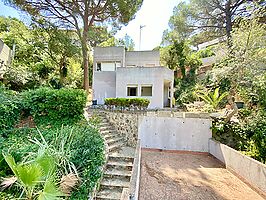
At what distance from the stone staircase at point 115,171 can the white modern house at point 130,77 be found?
7322 millimetres

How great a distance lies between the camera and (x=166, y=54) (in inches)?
1094

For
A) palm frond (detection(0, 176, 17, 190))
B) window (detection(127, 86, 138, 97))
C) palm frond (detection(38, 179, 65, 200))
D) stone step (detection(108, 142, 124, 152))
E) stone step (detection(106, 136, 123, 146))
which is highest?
window (detection(127, 86, 138, 97))

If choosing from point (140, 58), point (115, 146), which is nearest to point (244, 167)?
point (115, 146)

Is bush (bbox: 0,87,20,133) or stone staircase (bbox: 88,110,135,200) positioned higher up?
bush (bbox: 0,87,20,133)

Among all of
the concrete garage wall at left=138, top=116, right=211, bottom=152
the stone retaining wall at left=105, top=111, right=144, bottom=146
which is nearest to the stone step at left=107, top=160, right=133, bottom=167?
the stone retaining wall at left=105, top=111, right=144, bottom=146

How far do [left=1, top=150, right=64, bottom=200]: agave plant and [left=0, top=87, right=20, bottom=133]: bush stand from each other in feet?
14.6

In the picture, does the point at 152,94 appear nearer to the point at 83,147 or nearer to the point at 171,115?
the point at 171,115

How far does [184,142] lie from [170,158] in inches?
79.6

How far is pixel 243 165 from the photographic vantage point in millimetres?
8516

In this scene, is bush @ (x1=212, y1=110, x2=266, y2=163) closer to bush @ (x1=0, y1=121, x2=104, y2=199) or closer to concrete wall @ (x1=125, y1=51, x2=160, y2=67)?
bush @ (x1=0, y1=121, x2=104, y2=199)

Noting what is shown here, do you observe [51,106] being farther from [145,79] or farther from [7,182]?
[145,79]

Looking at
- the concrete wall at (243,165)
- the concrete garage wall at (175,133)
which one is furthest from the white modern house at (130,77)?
the concrete wall at (243,165)

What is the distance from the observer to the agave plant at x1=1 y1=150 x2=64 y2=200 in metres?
3.96

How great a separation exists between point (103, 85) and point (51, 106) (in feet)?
37.7
